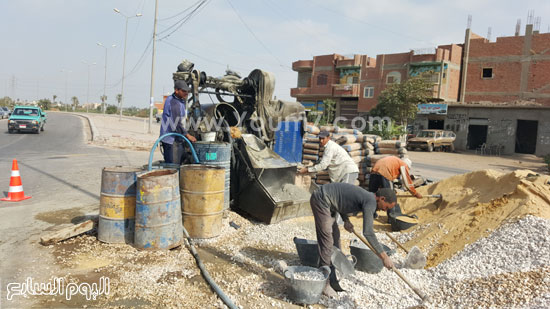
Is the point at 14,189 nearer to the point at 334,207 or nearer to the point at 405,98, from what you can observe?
the point at 334,207

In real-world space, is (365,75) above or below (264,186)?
above

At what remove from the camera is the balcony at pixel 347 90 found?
136 ft

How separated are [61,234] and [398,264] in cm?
431

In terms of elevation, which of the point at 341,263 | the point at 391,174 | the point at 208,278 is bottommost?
the point at 208,278

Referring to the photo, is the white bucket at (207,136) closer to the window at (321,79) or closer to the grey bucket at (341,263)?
the grey bucket at (341,263)

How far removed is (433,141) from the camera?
2764cm

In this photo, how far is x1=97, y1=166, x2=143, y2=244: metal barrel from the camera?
15.4 feet

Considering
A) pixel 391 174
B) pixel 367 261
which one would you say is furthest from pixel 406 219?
pixel 367 261

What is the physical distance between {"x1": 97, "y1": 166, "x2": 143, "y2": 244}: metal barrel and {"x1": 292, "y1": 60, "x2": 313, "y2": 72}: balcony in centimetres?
4454

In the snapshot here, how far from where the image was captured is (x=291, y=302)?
375cm

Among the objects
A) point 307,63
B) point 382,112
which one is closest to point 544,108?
point 382,112

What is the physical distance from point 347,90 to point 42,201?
38037 millimetres

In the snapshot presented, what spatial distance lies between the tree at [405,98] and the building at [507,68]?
608cm

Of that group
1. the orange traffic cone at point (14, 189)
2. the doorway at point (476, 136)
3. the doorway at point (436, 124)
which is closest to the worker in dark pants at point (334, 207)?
the orange traffic cone at point (14, 189)
